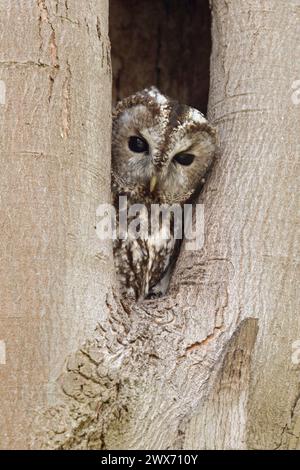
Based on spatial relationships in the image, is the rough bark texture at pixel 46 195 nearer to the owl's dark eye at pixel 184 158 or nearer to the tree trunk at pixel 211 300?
the tree trunk at pixel 211 300

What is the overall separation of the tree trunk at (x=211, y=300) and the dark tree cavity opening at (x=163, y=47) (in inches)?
34.0

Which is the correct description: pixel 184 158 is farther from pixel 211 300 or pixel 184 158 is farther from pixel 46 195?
pixel 46 195

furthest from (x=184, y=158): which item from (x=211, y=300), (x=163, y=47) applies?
(x=163, y=47)

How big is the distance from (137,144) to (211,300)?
0.88 metres

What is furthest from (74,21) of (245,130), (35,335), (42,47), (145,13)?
(145,13)

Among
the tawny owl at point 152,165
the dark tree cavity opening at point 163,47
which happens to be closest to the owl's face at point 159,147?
the tawny owl at point 152,165

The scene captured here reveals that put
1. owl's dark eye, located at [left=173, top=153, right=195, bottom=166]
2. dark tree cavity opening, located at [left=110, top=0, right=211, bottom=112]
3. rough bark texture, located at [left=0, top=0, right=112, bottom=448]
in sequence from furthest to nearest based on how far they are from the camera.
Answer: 1. dark tree cavity opening, located at [left=110, top=0, right=211, bottom=112]
2. owl's dark eye, located at [left=173, top=153, right=195, bottom=166]
3. rough bark texture, located at [left=0, top=0, right=112, bottom=448]

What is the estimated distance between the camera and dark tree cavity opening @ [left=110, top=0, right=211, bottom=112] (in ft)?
12.0

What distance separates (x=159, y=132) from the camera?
2.85m

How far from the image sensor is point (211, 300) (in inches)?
93.0

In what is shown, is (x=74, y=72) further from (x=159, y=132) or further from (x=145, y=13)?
(x=145, y=13)

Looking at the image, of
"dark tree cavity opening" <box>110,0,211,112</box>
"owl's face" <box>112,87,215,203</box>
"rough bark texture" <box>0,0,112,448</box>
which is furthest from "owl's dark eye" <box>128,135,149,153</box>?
"dark tree cavity opening" <box>110,0,211,112</box>

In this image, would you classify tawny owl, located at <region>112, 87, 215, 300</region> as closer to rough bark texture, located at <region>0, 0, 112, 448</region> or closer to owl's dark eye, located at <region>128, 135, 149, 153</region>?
owl's dark eye, located at <region>128, 135, 149, 153</region>

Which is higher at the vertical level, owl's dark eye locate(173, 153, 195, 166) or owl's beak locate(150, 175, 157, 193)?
owl's dark eye locate(173, 153, 195, 166)
